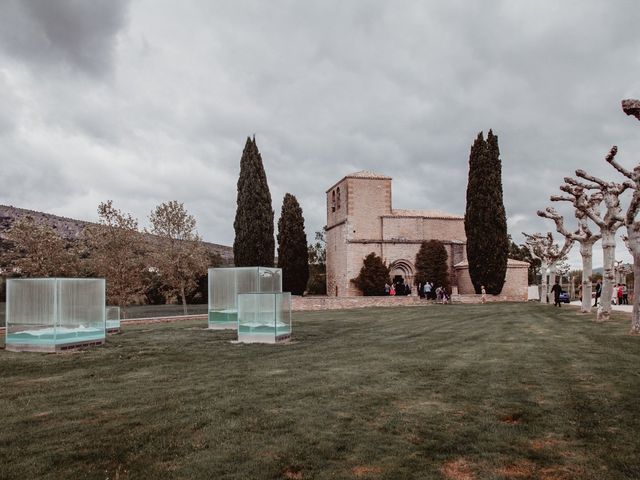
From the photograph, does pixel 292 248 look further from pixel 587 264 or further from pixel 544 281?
pixel 587 264

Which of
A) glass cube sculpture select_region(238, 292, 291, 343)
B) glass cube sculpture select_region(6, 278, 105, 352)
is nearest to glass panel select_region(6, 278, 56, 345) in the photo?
glass cube sculpture select_region(6, 278, 105, 352)

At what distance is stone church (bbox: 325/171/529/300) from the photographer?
130 feet

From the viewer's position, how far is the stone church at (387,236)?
3950cm

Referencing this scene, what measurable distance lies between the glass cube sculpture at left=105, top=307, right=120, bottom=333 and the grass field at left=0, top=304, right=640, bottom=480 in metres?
6.85

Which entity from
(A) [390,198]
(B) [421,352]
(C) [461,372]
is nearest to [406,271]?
(A) [390,198]

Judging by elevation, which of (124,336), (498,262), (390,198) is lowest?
(124,336)

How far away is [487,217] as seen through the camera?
35.3 m

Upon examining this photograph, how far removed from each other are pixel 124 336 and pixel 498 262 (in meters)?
26.3

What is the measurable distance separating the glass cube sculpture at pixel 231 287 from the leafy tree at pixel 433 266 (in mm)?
22011

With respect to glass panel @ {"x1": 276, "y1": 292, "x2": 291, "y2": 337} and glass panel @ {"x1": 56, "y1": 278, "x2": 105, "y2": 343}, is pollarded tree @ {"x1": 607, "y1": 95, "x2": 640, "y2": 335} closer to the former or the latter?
glass panel @ {"x1": 276, "y1": 292, "x2": 291, "y2": 337}

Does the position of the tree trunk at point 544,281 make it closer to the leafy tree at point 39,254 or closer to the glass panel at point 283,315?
the glass panel at point 283,315

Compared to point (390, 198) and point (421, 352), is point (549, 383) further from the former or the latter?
point (390, 198)

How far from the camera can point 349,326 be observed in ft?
62.2

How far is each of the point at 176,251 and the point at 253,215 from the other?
600cm
